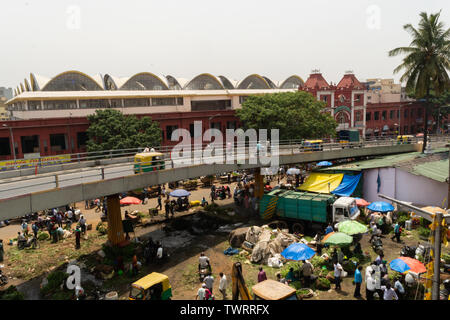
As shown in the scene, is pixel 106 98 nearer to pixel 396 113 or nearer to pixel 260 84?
pixel 260 84

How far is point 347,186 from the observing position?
3192cm

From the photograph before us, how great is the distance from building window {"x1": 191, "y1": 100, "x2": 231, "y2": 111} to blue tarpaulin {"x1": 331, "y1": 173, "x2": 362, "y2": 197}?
36.5 metres

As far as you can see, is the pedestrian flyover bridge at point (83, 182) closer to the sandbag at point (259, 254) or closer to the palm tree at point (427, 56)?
the sandbag at point (259, 254)

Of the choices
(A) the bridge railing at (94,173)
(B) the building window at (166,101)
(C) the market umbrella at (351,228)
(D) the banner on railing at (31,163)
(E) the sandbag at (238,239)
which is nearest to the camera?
(A) the bridge railing at (94,173)

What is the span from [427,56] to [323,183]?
60.8 ft

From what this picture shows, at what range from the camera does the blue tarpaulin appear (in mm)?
31594

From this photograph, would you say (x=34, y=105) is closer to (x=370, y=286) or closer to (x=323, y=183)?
(x=323, y=183)

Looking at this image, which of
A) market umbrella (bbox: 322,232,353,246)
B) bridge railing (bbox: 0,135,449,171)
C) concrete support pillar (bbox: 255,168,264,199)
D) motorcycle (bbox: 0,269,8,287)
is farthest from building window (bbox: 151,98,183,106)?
market umbrella (bbox: 322,232,353,246)

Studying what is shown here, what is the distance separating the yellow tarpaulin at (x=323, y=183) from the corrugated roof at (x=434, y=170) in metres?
6.40

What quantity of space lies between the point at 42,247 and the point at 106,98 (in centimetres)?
3137

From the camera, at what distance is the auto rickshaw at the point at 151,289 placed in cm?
1609

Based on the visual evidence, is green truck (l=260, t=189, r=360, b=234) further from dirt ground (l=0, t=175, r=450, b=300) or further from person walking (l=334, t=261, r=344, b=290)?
person walking (l=334, t=261, r=344, b=290)

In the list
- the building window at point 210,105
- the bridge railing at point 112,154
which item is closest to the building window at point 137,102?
the building window at point 210,105
